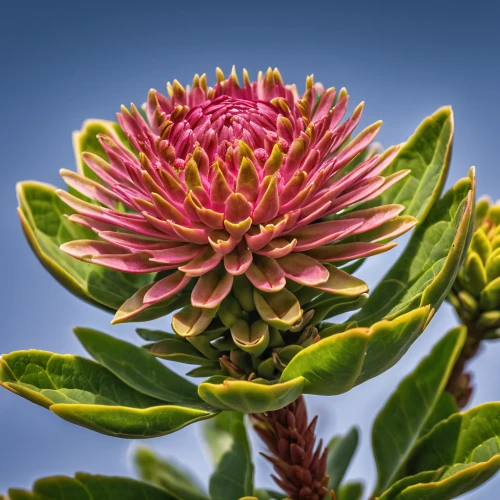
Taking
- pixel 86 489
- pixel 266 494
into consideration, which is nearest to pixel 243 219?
pixel 86 489

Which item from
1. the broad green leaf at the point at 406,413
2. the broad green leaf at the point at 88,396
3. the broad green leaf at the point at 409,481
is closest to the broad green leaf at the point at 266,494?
the broad green leaf at the point at 406,413

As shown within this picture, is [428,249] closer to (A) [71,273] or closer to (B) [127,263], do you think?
(B) [127,263]

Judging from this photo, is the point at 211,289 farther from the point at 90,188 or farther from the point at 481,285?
the point at 481,285

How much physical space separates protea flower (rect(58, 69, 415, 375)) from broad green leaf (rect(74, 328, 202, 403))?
203 mm

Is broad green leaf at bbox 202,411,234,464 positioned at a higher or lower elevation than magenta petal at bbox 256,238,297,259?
lower

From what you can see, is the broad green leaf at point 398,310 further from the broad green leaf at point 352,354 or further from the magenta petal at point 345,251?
the magenta petal at point 345,251

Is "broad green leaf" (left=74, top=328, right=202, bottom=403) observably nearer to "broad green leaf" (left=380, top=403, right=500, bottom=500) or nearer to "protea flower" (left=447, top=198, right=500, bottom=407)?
"broad green leaf" (left=380, top=403, right=500, bottom=500)

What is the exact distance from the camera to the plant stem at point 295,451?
1501 mm

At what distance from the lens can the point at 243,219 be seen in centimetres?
123

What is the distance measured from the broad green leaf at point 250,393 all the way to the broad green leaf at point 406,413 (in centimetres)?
56

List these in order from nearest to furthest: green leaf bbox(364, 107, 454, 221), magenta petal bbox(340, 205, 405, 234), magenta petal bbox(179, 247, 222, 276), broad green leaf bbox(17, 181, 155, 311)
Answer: magenta petal bbox(179, 247, 222, 276) < magenta petal bbox(340, 205, 405, 234) < broad green leaf bbox(17, 181, 155, 311) < green leaf bbox(364, 107, 454, 221)

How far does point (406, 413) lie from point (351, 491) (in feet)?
1.01

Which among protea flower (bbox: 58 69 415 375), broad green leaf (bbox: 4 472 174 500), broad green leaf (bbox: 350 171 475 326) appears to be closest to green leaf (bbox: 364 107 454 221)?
broad green leaf (bbox: 350 171 475 326)

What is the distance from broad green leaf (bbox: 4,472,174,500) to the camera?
151cm
